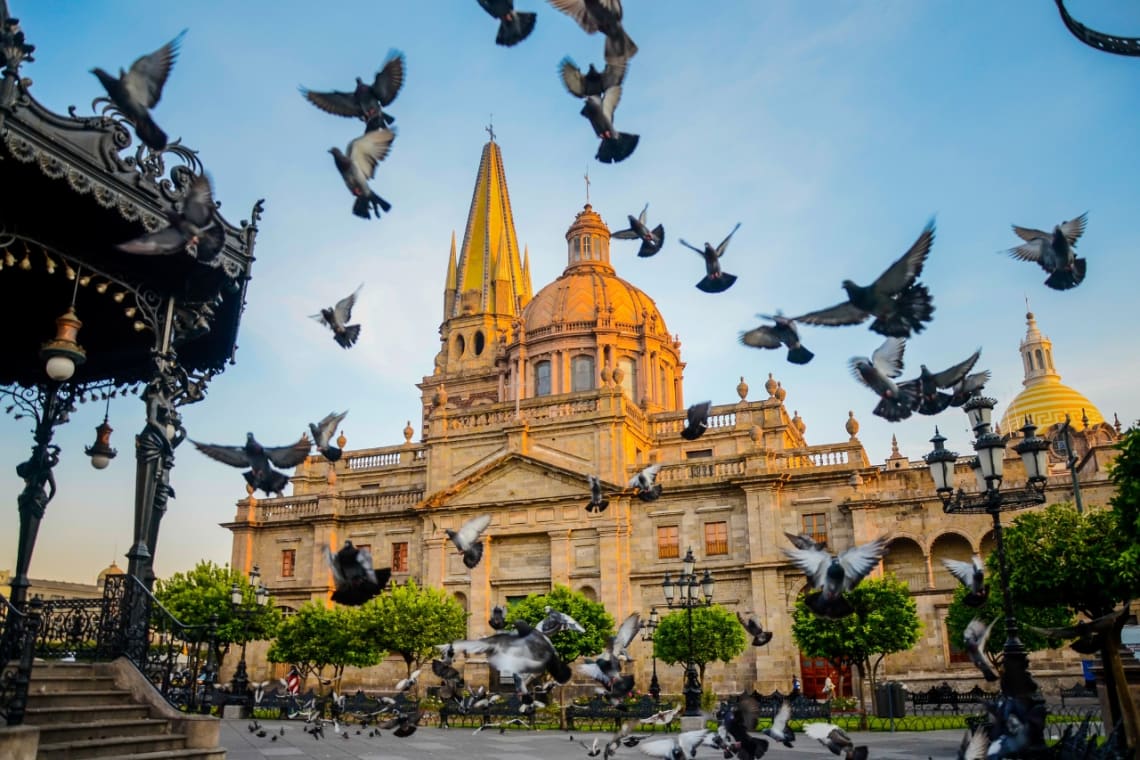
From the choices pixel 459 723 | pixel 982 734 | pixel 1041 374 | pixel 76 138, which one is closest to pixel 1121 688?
pixel 982 734

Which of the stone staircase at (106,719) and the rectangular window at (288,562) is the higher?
the rectangular window at (288,562)

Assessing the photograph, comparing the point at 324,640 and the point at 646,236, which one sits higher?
the point at 646,236

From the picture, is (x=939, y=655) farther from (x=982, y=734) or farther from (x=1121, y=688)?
(x=982, y=734)

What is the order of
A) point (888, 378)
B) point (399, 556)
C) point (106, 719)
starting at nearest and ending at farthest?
point (106, 719), point (888, 378), point (399, 556)

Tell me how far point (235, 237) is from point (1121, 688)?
42.9 ft

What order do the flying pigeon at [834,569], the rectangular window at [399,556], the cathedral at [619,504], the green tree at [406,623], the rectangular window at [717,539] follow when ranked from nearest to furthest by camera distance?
the flying pigeon at [834,569] < the green tree at [406,623] < the cathedral at [619,504] < the rectangular window at [717,539] < the rectangular window at [399,556]

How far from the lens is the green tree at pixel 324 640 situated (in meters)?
34.1

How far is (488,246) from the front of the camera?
65438 millimetres

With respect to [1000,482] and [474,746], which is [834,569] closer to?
[1000,482]

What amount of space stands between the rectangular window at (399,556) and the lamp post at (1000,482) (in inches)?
1267

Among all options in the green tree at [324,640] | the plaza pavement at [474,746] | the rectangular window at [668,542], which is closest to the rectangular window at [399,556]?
the green tree at [324,640]

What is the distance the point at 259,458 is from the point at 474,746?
398 inches

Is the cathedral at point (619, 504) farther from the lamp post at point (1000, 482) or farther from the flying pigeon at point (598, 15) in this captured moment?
the flying pigeon at point (598, 15)

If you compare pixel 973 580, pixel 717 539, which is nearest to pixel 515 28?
pixel 973 580
